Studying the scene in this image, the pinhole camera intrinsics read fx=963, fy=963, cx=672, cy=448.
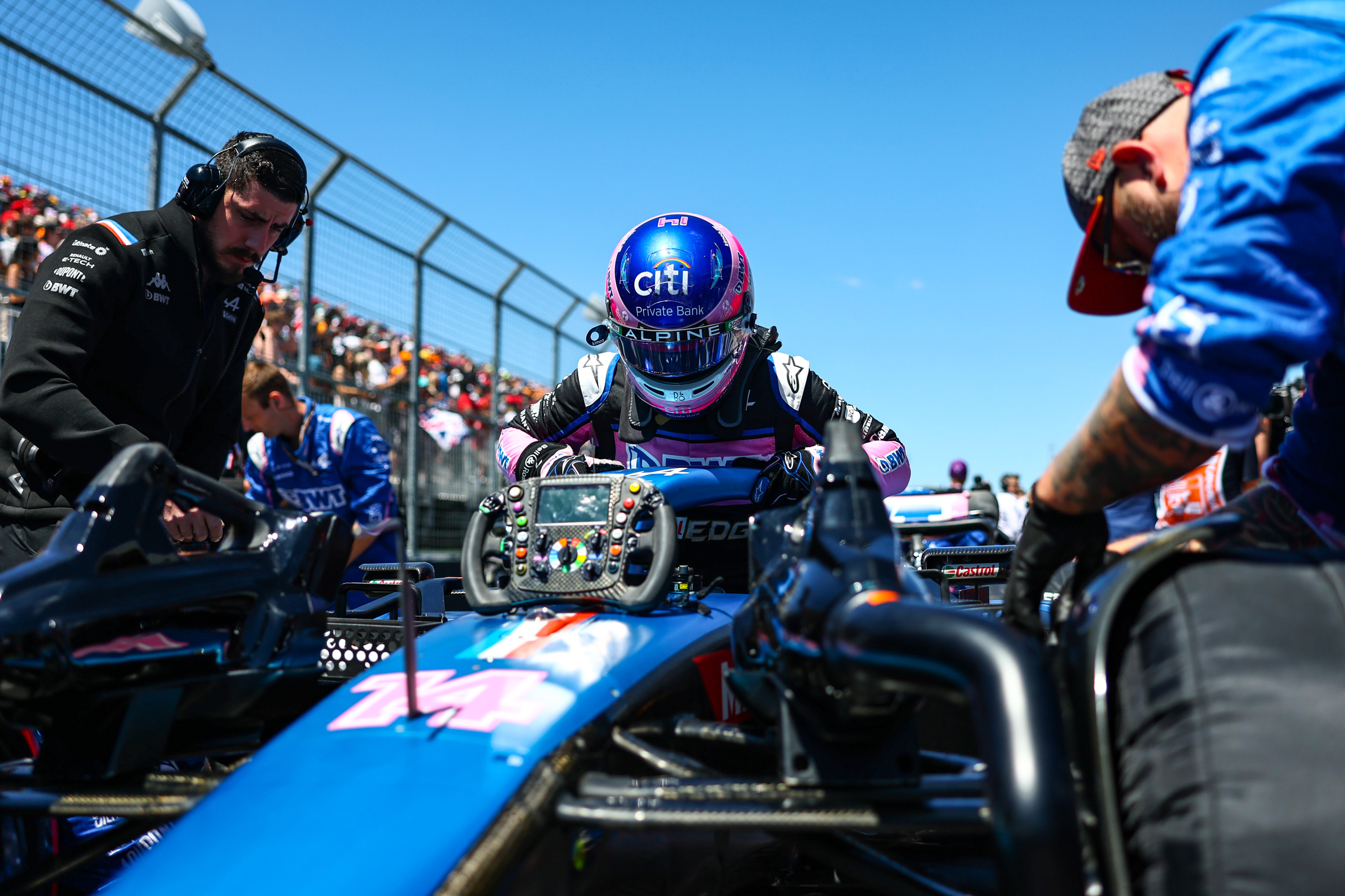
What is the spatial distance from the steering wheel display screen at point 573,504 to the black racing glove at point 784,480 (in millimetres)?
867

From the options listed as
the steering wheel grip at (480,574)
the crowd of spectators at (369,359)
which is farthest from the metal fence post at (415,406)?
the steering wheel grip at (480,574)

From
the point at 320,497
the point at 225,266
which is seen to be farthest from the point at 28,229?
the point at 225,266

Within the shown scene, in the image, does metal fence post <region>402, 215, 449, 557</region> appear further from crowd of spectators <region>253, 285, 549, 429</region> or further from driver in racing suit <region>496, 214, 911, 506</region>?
driver in racing suit <region>496, 214, 911, 506</region>

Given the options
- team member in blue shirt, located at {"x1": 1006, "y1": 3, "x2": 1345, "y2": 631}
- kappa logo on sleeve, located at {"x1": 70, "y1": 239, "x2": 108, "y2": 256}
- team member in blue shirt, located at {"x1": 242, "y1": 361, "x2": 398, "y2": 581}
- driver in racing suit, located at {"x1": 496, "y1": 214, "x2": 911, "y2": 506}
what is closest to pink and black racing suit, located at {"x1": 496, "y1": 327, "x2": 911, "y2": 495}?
driver in racing suit, located at {"x1": 496, "y1": 214, "x2": 911, "y2": 506}

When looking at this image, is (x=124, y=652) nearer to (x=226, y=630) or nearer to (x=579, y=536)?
(x=226, y=630)

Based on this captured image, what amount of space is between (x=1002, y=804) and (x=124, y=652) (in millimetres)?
1510

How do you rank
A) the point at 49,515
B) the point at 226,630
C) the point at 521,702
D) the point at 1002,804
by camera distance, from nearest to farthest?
the point at 1002,804
the point at 521,702
the point at 226,630
the point at 49,515

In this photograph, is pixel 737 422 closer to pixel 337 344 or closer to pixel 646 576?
pixel 646 576

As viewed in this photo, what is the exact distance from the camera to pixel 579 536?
86.0 inches

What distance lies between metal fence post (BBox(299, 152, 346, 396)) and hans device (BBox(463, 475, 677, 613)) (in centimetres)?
604

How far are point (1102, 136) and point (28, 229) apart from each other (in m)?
6.04

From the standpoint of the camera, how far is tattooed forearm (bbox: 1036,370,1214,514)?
1.30 meters

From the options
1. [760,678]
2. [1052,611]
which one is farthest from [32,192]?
[1052,611]

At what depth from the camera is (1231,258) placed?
3.89 ft
